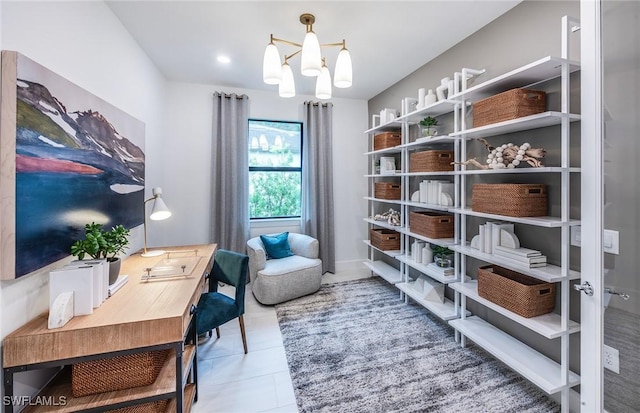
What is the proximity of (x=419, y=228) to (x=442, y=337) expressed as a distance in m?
1.02

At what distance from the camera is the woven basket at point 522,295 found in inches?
67.7

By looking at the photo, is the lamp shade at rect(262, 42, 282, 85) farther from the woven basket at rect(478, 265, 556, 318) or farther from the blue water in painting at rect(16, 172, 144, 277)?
the woven basket at rect(478, 265, 556, 318)

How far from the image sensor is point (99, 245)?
56.9 inches

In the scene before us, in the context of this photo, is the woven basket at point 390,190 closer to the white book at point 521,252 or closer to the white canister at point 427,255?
the white canister at point 427,255

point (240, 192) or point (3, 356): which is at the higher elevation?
point (240, 192)

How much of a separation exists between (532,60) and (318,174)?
2.70 meters

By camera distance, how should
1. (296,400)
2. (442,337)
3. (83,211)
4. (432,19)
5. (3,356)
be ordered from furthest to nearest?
(442,337), (432,19), (296,400), (83,211), (3,356)

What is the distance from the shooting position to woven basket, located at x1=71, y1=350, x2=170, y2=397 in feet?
4.02

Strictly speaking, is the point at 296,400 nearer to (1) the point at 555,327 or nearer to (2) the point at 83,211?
(1) the point at 555,327

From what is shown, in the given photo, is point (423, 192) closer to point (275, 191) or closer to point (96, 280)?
point (275, 191)

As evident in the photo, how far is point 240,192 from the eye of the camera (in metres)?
3.77

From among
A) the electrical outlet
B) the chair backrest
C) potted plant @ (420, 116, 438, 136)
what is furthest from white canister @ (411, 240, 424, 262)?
the chair backrest

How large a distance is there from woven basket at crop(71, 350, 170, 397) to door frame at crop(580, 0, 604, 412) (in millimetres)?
2221

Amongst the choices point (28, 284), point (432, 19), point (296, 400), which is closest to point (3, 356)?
point (28, 284)
